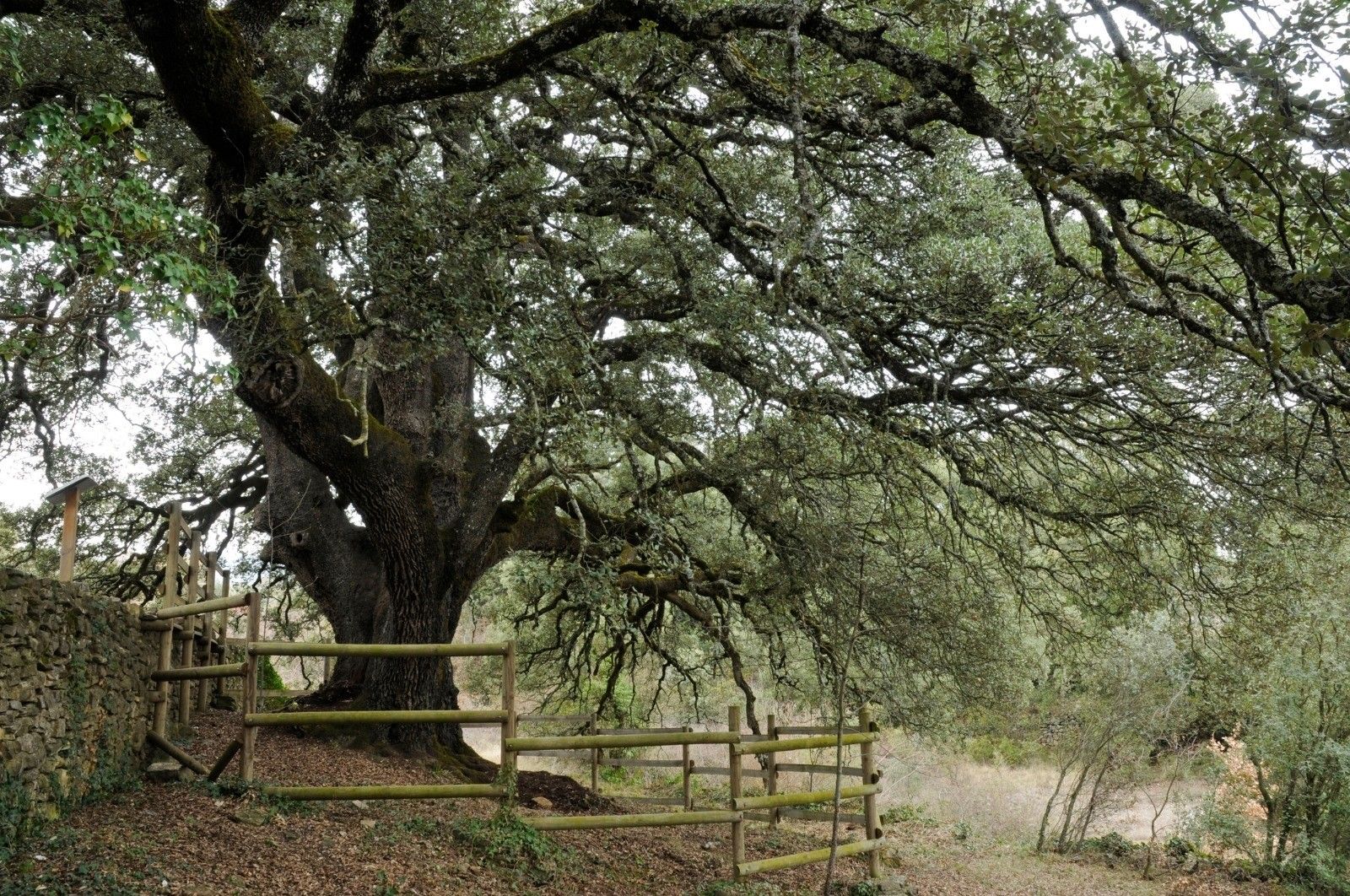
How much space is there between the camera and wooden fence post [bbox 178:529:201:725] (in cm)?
896

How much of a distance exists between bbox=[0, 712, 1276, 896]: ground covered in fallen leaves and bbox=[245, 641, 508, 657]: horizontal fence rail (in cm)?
106

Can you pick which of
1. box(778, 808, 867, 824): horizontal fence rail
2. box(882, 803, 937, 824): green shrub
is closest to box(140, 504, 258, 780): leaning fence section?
box(778, 808, 867, 824): horizontal fence rail

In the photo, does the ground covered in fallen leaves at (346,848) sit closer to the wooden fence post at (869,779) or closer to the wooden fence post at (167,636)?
the wooden fence post at (869,779)

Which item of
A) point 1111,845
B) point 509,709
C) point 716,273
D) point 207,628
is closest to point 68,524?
point 509,709

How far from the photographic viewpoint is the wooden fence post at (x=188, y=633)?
896 cm

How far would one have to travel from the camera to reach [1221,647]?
37.2 feet

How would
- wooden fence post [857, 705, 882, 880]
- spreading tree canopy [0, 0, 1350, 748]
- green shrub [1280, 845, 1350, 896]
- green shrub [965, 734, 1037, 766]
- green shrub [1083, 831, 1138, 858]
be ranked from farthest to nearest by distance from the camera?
1. green shrub [965, 734, 1037, 766]
2. green shrub [1083, 831, 1138, 858]
3. green shrub [1280, 845, 1350, 896]
4. wooden fence post [857, 705, 882, 880]
5. spreading tree canopy [0, 0, 1350, 748]

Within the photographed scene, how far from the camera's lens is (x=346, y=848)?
21.9 ft

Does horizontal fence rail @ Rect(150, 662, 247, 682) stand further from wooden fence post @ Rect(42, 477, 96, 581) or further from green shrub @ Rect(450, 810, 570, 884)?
green shrub @ Rect(450, 810, 570, 884)

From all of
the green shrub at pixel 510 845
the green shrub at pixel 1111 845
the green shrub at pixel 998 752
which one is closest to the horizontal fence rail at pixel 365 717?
the green shrub at pixel 510 845

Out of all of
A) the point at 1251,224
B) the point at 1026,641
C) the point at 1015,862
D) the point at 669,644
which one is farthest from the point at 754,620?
the point at 1251,224

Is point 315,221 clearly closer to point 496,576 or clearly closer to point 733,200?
point 733,200

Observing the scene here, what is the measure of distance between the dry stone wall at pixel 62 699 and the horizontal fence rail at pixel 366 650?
1.08m

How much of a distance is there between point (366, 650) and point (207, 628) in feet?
16.2
